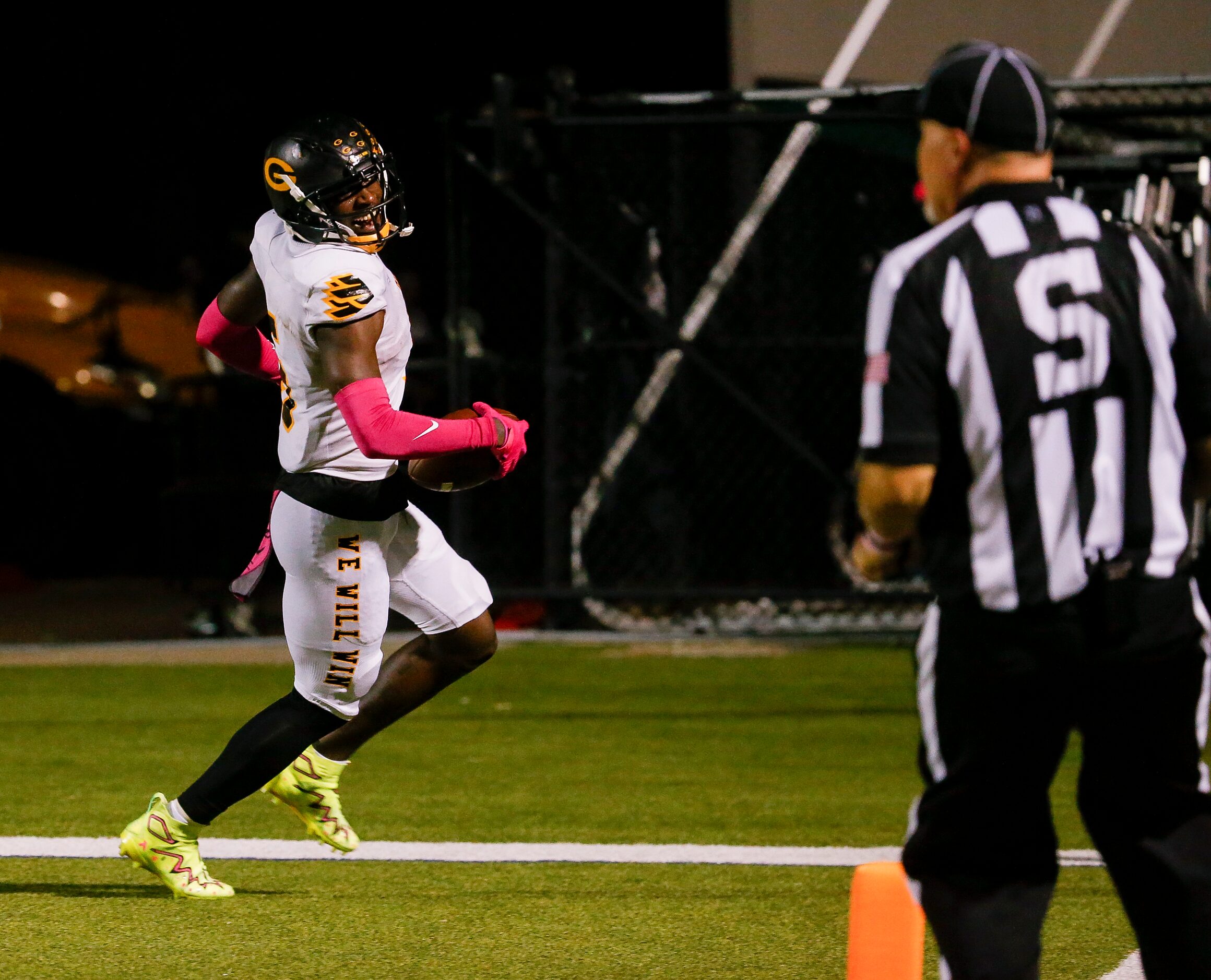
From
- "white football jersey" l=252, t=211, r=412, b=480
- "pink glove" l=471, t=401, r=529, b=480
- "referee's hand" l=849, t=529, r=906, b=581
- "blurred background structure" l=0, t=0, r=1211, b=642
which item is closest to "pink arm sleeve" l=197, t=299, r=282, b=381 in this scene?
"white football jersey" l=252, t=211, r=412, b=480

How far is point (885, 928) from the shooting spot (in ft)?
11.3


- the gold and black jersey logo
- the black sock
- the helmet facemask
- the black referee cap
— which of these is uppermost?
the black referee cap

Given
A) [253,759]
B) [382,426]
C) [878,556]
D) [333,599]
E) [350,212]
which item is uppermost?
[350,212]

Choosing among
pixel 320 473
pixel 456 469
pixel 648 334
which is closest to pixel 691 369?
pixel 648 334

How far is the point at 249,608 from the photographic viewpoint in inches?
434

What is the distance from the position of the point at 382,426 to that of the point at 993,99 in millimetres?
1950

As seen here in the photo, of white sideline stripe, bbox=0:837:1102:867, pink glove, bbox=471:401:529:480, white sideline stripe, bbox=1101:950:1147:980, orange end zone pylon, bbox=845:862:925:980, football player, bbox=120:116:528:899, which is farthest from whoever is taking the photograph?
white sideline stripe, bbox=0:837:1102:867

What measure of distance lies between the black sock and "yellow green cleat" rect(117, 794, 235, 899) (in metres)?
0.06

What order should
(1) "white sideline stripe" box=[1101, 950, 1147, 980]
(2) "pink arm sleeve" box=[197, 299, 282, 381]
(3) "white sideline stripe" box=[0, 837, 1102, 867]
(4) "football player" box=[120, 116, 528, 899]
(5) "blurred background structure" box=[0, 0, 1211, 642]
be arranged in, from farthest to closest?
(5) "blurred background structure" box=[0, 0, 1211, 642]
(3) "white sideline stripe" box=[0, 837, 1102, 867]
(2) "pink arm sleeve" box=[197, 299, 282, 381]
(4) "football player" box=[120, 116, 528, 899]
(1) "white sideline stripe" box=[1101, 950, 1147, 980]

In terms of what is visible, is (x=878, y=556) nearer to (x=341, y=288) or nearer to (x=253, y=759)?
(x=341, y=288)

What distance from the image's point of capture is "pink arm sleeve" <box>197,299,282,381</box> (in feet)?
16.6

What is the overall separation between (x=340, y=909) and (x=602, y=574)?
6.57 meters

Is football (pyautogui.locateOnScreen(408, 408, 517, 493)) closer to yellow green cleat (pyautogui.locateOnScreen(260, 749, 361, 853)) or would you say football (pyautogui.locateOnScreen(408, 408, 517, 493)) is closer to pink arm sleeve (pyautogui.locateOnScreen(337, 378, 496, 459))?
pink arm sleeve (pyautogui.locateOnScreen(337, 378, 496, 459))

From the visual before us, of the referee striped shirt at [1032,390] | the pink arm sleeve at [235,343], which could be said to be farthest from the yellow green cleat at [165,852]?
the referee striped shirt at [1032,390]
